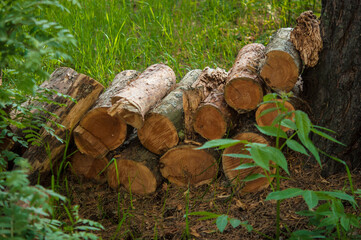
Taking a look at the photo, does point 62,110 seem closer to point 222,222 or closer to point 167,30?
point 222,222

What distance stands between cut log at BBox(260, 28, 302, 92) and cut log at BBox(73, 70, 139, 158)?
41.9 inches

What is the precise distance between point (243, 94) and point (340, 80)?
65cm

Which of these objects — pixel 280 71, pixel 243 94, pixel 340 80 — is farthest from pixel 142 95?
pixel 340 80

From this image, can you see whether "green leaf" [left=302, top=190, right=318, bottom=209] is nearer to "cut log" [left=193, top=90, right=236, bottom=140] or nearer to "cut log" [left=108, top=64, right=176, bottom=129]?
"cut log" [left=193, top=90, right=236, bottom=140]

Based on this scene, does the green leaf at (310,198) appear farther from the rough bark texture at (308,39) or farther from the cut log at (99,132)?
the cut log at (99,132)

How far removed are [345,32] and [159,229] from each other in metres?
1.77

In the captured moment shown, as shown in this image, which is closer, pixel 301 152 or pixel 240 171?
pixel 301 152

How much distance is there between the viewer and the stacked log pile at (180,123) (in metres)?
2.87

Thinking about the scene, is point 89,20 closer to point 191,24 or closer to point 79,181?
point 191,24

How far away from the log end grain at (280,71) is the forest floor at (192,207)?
1.97 ft

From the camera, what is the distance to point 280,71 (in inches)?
112

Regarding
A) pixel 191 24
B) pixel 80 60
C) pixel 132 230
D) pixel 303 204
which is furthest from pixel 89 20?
pixel 303 204

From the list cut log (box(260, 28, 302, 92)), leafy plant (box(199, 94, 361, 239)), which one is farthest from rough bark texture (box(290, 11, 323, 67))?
leafy plant (box(199, 94, 361, 239))

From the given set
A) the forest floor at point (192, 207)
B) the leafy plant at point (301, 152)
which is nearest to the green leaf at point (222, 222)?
the leafy plant at point (301, 152)
